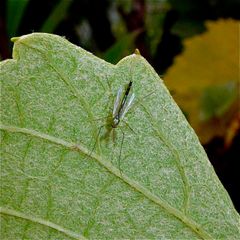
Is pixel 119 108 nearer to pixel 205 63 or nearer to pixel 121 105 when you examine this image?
pixel 121 105

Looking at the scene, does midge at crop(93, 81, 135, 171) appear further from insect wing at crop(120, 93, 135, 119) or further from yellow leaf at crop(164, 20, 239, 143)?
yellow leaf at crop(164, 20, 239, 143)

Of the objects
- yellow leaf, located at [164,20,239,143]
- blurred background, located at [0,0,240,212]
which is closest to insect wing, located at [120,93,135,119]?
blurred background, located at [0,0,240,212]

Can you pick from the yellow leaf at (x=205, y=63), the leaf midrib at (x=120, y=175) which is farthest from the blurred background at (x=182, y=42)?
the leaf midrib at (x=120, y=175)

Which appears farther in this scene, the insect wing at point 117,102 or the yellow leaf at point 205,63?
the yellow leaf at point 205,63

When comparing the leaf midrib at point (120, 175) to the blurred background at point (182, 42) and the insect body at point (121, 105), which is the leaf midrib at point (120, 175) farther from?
the blurred background at point (182, 42)

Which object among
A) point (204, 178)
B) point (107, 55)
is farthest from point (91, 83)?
point (107, 55)

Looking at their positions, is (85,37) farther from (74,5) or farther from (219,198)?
(219,198)
